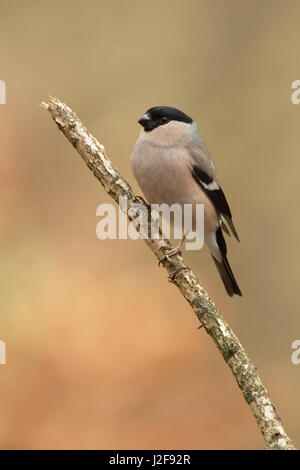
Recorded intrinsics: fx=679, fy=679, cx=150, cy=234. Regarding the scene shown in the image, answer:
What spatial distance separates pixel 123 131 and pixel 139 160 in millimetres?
2759

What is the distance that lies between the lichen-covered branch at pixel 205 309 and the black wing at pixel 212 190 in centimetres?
85

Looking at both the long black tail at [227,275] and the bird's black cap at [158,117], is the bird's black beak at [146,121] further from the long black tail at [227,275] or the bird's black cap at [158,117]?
the long black tail at [227,275]

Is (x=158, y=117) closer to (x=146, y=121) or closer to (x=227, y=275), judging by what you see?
(x=146, y=121)

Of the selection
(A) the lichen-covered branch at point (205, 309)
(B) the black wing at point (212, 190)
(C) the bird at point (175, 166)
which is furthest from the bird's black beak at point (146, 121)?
(A) the lichen-covered branch at point (205, 309)

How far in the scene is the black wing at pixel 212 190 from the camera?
4727mm

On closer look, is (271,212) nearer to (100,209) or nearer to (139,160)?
(100,209)

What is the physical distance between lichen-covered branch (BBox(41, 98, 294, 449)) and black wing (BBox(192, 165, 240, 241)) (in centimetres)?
85

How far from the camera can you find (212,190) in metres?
4.83

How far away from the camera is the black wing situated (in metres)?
4.73

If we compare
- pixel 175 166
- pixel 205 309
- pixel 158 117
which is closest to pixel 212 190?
pixel 175 166

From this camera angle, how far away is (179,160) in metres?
4.62

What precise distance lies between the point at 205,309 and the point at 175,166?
1.29m

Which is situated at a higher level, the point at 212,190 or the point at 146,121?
the point at 146,121
